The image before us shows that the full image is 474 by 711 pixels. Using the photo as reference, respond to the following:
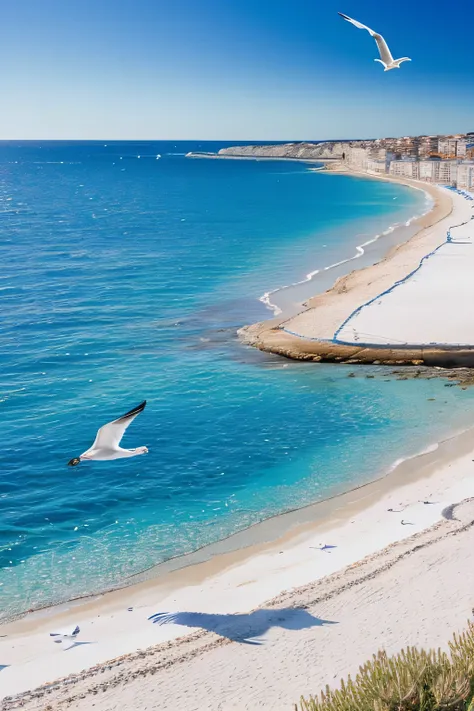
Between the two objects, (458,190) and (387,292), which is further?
(458,190)

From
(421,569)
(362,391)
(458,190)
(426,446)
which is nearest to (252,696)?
(421,569)

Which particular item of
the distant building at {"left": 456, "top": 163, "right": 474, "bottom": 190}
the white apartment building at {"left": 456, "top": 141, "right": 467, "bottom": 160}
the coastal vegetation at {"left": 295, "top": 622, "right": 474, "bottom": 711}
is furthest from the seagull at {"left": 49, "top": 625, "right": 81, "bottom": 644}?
the white apartment building at {"left": 456, "top": 141, "right": 467, "bottom": 160}

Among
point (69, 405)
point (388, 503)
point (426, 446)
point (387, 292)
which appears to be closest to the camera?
point (388, 503)

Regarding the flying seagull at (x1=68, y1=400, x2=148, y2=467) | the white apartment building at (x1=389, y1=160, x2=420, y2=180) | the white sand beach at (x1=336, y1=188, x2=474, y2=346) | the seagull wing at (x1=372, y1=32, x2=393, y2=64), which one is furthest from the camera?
the white apartment building at (x1=389, y1=160, x2=420, y2=180)

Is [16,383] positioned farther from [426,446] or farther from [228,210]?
[228,210]

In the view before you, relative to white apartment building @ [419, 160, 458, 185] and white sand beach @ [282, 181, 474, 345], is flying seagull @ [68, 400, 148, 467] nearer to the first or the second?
white sand beach @ [282, 181, 474, 345]
